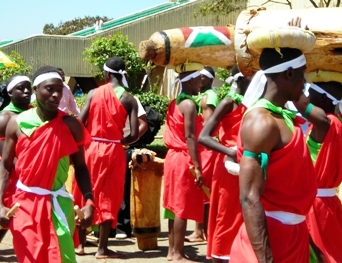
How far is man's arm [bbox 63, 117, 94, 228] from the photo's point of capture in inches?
209

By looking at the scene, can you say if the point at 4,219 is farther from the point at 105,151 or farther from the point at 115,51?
the point at 115,51

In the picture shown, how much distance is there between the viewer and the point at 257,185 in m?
3.75

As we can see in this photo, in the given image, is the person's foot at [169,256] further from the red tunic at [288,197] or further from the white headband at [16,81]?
the red tunic at [288,197]

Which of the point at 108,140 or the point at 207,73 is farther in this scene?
the point at 207,73

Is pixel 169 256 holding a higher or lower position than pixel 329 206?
lower

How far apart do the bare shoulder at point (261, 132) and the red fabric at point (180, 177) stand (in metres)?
3.89

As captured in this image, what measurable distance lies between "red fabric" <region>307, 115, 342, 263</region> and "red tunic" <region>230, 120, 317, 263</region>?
1.22 m

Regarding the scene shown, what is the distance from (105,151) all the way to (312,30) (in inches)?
155

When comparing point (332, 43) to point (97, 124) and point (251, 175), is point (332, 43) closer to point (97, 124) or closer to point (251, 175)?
point (251, 175)

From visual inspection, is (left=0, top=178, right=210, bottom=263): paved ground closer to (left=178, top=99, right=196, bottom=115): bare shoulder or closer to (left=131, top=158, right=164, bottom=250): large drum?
(left=131, top=158, right=164, bottom=250): large drum

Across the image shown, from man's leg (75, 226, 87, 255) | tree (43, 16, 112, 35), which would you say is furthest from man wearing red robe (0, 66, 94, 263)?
tree (43, 16, 112, 35)

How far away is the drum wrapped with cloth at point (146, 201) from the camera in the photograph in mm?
8438

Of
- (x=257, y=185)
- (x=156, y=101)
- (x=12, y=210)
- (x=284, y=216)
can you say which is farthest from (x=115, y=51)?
(x=257, y=185)

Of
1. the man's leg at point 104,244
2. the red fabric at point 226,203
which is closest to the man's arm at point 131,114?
the man's leg at point 104,244
